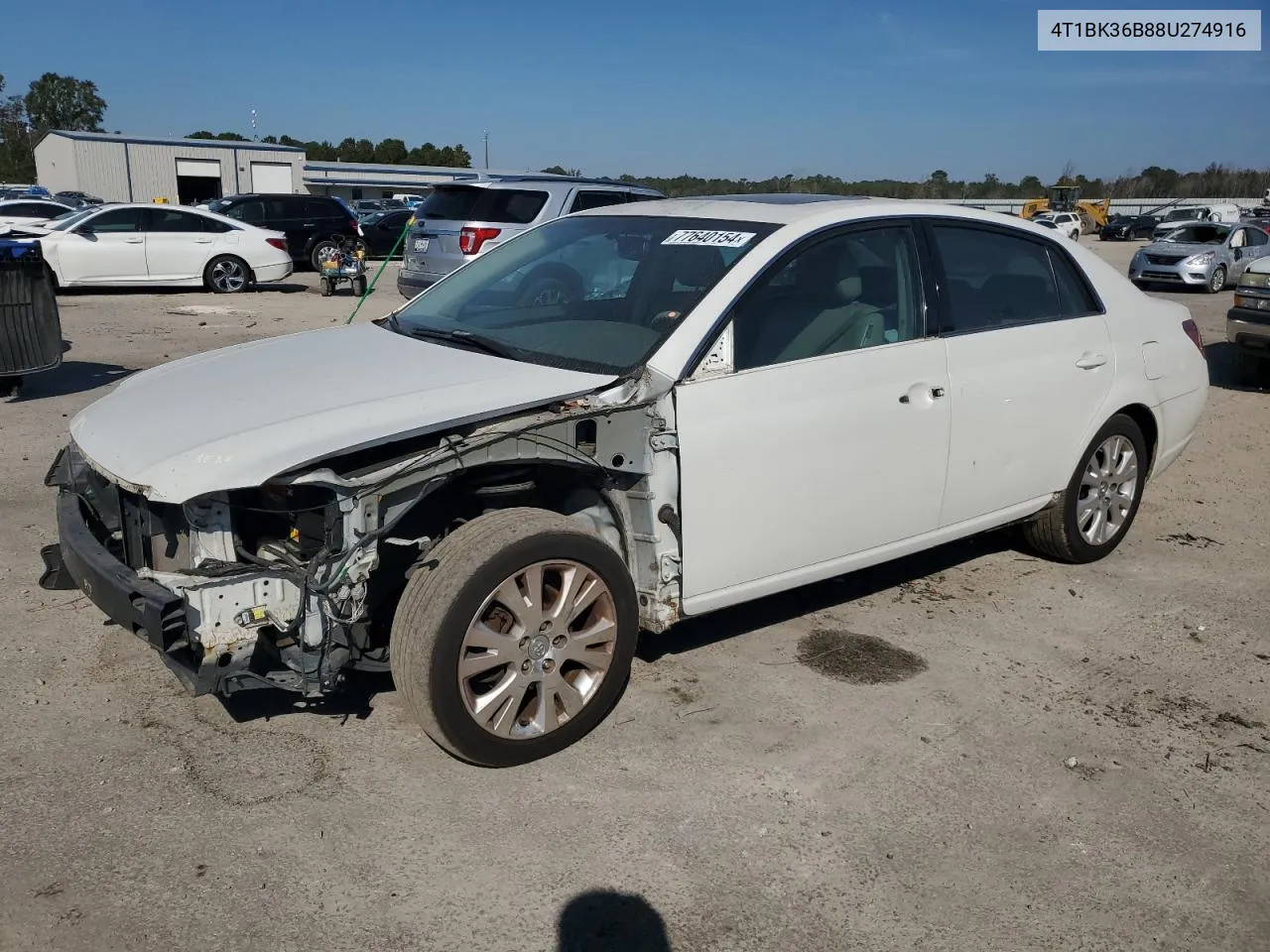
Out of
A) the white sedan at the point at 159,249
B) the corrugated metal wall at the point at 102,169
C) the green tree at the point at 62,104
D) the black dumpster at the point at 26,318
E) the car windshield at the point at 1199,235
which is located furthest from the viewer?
the green tree at the point at 62,104

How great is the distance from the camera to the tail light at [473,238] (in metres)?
12.8

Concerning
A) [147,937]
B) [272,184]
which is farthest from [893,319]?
[272,184]

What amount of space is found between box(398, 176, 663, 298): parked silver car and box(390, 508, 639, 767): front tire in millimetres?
9580

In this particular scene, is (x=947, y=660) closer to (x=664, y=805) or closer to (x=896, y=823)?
(x=896, y=823)

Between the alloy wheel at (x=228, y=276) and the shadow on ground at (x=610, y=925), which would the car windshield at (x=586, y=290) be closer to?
the shadow on ground at (x=610, y=925)

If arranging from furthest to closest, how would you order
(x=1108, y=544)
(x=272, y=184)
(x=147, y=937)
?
1. (x=272, y=184)
2. (x=1108, y=544)
3. (x=147, y=937)

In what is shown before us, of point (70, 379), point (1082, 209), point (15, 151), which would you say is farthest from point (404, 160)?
point (70, 379)

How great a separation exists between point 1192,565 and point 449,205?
392 inches

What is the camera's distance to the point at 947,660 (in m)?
4.44

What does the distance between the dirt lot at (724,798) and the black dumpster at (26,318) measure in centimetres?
424

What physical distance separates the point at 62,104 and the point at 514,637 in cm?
12966

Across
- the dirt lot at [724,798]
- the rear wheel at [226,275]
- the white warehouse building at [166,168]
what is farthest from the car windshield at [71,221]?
the white warehouse building at [166,168]

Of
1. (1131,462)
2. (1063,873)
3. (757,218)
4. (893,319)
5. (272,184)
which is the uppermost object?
(272,184)


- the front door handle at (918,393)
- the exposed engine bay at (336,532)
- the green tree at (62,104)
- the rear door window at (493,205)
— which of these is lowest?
the exposed engine bay at (336,532)
